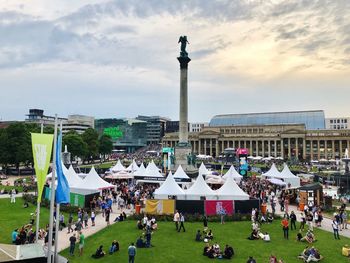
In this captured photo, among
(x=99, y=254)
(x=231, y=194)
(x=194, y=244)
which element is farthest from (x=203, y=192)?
(x=99, y=254)

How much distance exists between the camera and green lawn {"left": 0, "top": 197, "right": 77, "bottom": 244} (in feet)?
85.8

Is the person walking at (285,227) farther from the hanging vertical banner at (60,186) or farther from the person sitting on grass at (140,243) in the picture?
the hanging vertical banner at (60,186)

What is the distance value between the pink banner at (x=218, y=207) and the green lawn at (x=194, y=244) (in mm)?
2539

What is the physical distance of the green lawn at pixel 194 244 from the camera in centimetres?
2064

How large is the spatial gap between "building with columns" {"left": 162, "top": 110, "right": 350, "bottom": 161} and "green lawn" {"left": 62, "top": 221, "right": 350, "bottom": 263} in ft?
419

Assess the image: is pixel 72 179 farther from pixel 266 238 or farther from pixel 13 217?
pixel 266 238

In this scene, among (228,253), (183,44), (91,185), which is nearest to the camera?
(228,253)

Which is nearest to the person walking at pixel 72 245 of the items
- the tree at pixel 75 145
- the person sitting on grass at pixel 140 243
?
the person sitting on grass at pixel 140 243

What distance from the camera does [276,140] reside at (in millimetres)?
163875

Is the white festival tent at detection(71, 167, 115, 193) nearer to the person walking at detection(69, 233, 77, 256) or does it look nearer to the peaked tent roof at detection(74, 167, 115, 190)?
the peaked tent roof at detection(74, 167, 115, 190)

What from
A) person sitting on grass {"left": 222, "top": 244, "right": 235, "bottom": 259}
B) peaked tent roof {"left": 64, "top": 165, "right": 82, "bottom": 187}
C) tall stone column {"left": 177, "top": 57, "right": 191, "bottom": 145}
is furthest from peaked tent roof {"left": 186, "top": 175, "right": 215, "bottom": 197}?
tall stone column {"left": 177, "top": 57, "right": 191, "bottom": 145}

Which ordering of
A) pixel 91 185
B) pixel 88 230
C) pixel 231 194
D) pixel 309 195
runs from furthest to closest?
pixel 91 185 < pixel 309 195 < pixel 231 194 < pixel 88 230

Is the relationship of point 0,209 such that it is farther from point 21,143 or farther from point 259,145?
point 259,145

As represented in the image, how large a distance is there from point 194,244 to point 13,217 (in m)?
17.1
